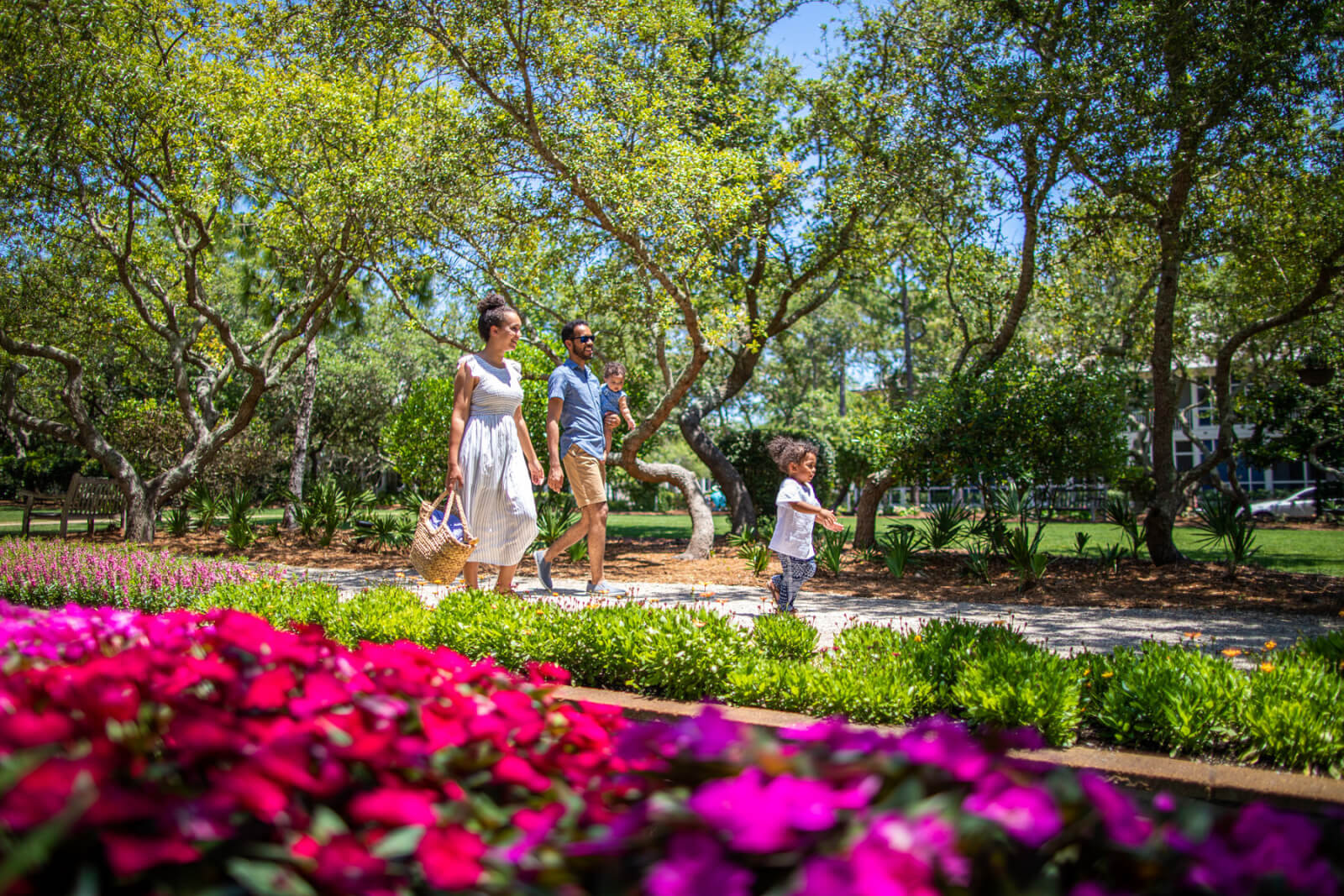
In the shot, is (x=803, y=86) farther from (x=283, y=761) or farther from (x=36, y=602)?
(x=283, y=761)

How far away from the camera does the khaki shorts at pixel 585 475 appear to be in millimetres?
7312

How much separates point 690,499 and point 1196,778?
31.1ft

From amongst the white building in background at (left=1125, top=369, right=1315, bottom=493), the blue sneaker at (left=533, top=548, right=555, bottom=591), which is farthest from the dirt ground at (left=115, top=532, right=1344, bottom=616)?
the white building in background at (left=1125, top=369, right=1315, bottom=493)

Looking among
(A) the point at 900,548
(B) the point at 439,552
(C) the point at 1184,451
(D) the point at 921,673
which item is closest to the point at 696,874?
(D) the point at 921,673

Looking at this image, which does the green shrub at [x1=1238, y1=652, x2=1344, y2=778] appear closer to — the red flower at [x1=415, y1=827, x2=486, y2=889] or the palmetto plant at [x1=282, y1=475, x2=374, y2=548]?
the red flower at [x1=415, y1=827, x2=486, y2=889]

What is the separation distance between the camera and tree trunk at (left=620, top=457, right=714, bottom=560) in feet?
37.8

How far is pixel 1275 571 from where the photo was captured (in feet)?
31.2

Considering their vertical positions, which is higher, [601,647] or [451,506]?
[451,506]

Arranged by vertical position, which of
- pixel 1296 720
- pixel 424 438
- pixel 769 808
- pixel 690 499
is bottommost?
pixel 1296 720

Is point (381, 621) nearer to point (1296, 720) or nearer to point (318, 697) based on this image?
point (318, 697)

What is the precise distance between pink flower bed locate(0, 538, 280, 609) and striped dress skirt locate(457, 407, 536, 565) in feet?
5.15

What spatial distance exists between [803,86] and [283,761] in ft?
42.6

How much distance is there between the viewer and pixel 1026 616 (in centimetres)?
686

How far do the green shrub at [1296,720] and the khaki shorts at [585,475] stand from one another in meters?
4.90
